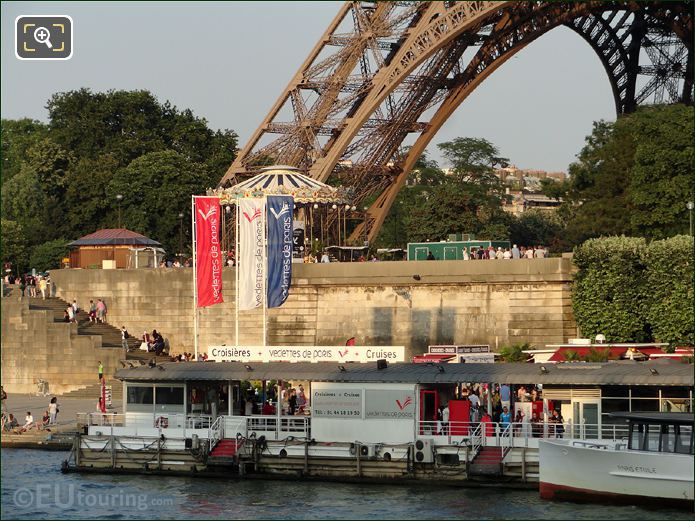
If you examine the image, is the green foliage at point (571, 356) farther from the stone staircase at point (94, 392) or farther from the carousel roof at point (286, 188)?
the carousel roof at point (286, 188)

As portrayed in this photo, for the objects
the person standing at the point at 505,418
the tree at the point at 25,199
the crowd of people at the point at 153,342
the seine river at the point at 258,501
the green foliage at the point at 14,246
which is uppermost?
the tree at the point at 25,199

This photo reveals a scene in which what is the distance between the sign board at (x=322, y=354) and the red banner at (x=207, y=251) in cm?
745

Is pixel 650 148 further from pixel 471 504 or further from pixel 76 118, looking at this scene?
pixel 76 118

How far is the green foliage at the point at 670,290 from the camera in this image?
51281 mm

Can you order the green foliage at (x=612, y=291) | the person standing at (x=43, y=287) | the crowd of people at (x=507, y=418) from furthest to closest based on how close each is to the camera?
the person standing at (x=43, y=287), the green foliage at (x=612, y=291), the crowd of people at (x=507, y=418)

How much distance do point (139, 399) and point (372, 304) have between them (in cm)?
1779

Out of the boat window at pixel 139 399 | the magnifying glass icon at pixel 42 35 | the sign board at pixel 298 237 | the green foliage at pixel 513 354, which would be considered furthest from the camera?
the sign board at pixel 298 237

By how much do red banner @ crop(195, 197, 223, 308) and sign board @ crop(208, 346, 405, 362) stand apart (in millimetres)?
7446

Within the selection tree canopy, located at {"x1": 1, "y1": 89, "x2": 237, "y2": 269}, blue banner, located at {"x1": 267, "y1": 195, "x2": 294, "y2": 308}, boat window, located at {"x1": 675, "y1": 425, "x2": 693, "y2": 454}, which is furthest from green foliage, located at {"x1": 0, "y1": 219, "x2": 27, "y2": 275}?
boat window, located at {"x1": 675, "y1": 425, "x2": 693, "y2": 454}

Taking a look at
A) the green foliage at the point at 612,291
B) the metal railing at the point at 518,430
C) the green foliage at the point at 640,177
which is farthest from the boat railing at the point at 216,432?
the green foliage at the point at 640,177

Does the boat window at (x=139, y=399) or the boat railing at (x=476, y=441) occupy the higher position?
the boat window at (x=139, y=399)

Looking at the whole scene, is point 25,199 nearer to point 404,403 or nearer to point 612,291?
point 612,291

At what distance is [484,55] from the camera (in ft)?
231

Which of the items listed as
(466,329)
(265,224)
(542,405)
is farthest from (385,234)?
(542,405)
